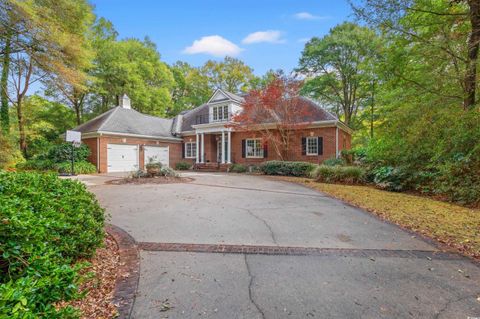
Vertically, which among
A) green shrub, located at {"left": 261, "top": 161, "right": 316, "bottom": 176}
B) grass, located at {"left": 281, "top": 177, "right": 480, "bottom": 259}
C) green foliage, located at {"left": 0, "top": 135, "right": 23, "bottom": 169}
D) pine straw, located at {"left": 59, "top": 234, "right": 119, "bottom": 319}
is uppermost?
green foliage, located at {"left": 0, "top": 135, "right": 23, "bottom": 169}

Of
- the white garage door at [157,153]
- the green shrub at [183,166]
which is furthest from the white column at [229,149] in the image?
the white garage door at [157,153]

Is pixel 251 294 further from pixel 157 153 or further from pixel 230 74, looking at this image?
pixel 230 74

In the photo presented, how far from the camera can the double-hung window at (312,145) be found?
17.7m

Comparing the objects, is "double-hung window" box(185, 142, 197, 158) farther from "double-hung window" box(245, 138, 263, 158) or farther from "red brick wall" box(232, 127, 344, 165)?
"double-hung window" box(245, 138, 263, 158)

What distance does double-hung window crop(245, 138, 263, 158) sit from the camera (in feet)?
64.1

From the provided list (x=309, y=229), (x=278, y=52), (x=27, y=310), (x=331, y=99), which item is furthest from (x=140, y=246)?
(x=331, y=99)

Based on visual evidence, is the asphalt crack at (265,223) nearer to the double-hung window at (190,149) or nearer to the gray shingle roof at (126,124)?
the gray shingle roof at (126,124)

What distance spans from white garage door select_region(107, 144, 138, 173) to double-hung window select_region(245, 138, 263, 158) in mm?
8609

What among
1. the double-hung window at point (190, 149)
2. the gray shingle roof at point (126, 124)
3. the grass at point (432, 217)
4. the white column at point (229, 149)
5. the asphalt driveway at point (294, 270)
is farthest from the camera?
the double-hung window at point (190, 149)

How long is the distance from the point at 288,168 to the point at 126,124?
43.8 feet

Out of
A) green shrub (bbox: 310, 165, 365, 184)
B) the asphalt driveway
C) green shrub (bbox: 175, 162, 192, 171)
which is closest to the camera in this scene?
the asphalt driveway

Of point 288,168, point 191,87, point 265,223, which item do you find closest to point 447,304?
point 265,223

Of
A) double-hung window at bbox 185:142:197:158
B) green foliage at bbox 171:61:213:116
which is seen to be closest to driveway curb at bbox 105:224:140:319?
double-hung window at bbox 185:142:197:158

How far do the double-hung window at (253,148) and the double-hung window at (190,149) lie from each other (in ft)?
17.9
